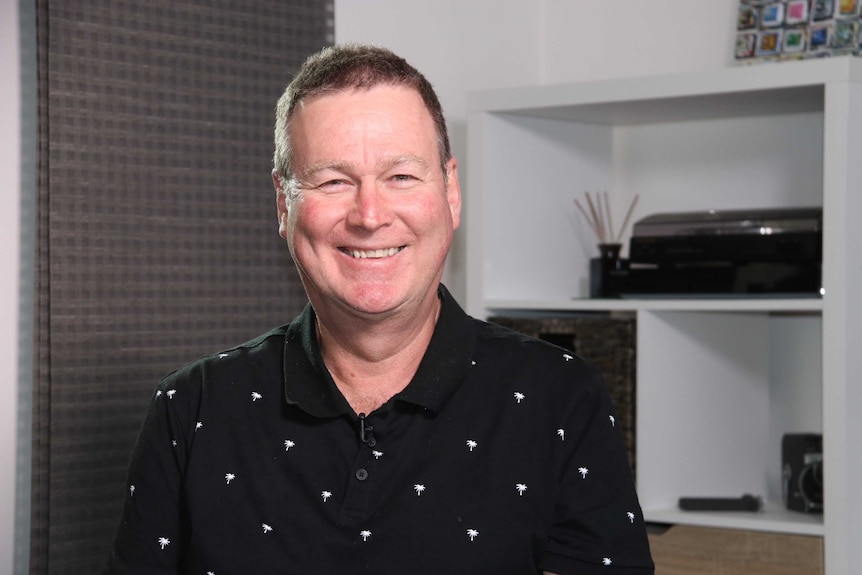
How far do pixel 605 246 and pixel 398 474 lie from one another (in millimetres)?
1410

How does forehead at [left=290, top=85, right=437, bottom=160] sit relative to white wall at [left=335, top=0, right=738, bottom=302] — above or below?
below

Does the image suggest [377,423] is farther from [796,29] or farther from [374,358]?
[796,29]

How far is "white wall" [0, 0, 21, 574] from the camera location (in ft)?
6.74

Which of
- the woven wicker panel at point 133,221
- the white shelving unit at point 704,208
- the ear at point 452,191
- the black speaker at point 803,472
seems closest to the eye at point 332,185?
the ear at point 452,191

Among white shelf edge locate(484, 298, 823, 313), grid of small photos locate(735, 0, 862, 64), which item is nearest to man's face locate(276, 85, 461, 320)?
white shelf edge locate(484, 298, 823, 313)

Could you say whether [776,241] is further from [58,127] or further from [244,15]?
[58,127]

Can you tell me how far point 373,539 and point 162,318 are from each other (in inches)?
37.7

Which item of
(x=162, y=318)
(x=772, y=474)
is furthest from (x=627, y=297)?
(x=162, y=318)

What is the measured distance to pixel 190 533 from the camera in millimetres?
1552

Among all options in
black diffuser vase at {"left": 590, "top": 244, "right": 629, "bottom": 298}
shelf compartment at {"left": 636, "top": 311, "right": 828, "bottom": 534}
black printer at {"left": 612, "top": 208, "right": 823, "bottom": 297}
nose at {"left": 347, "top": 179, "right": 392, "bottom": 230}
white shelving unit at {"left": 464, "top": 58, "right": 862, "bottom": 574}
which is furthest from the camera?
black diffuser vase at {"left": 590, "top": 244, "right": 629, "bottom": 298}

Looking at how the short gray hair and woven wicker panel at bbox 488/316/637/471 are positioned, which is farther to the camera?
woven wicker panel at bbox 488/316/637/471

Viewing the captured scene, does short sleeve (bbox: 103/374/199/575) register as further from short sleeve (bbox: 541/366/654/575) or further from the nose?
short sleeve (bbox: 541/366/654/575)

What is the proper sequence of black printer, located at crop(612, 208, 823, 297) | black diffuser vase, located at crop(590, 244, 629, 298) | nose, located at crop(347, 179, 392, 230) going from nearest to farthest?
nose, located at crop(347, 179, 392, 230) < black printer, located at crop(612, 208, 823, 297) < black diffuser vase, located at crop(590, 244, 629, 298)

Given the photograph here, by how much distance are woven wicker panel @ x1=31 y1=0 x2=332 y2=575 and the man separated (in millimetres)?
591
